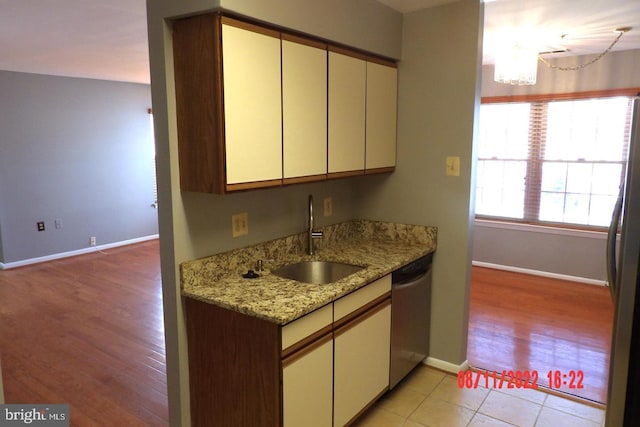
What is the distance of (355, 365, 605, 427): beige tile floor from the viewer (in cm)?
254

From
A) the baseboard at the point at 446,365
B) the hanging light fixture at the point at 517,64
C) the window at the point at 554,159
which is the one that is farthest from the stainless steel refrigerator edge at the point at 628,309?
the window at the point at 554,159

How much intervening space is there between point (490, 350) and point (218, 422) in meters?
2.20

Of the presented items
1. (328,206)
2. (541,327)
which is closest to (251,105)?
(328,206)

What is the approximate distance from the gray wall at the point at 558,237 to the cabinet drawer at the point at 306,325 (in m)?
4.00

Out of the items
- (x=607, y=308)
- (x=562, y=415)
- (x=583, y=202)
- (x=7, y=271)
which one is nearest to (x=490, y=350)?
(x=562, y=415)

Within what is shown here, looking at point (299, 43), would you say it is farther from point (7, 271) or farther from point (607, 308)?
point (7, 271)

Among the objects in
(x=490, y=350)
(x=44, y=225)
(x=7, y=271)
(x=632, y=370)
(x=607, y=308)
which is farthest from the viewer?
(x=44, y=225)

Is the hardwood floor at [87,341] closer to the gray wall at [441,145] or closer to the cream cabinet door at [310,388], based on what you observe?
the cream cabinet door at [310,388]

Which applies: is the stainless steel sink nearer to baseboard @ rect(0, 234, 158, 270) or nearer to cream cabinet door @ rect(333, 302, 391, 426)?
→ cream cabinet door @ rect(333, 302, 391, 426)

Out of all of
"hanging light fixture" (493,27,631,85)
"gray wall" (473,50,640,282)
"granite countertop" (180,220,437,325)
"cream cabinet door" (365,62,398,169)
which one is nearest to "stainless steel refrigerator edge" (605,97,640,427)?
"granite countertop" (180,220,437,325)

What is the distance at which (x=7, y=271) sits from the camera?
5.54 m

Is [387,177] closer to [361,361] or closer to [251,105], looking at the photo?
[361,361]

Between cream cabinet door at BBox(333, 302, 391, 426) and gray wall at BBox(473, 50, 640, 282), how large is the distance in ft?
11.2

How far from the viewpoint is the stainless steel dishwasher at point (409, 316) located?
268 centimetres
